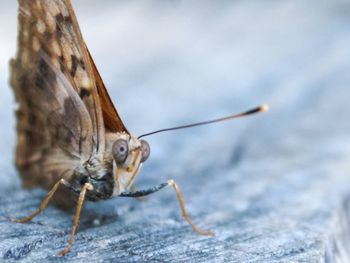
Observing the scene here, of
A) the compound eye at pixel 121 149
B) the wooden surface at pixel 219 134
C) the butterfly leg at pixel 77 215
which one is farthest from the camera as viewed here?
the compound eye at pixel 121 149

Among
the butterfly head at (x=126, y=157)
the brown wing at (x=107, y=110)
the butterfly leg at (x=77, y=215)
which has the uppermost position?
the brown wing at (x=107, y=110)

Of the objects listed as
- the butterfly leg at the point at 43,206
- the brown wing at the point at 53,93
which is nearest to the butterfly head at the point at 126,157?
the brown wing at the point at 53,93

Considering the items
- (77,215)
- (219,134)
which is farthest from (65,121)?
(219,134)

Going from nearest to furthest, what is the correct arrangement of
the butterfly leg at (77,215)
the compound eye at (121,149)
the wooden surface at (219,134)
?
the butterfly leg at (77,215) < the wooden surface at (219,134) < the compound eye at (121,149)

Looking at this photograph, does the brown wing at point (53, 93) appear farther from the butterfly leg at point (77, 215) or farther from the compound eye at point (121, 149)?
the butterfly leg at point (77, 215)

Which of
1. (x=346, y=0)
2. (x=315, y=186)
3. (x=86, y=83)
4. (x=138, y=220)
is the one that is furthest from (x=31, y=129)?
(x=346, y=0)

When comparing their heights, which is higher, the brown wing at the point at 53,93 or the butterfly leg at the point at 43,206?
the brown wing at the point at 53,93

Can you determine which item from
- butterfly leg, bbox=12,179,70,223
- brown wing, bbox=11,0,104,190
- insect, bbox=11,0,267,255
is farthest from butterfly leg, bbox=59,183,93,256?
brown wing, bbox=11,0,104,190
